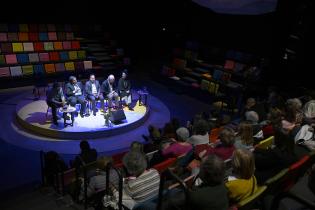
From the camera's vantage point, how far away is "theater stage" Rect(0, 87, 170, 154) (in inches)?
256

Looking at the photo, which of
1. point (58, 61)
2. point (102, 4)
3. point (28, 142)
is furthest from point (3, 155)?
point (102, 4)

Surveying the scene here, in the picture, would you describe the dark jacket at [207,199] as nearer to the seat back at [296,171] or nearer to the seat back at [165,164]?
the seat back at [296,171]

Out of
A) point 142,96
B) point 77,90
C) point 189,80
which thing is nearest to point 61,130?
point 77,90

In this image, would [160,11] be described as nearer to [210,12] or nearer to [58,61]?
[210,12]

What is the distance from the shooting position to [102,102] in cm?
779

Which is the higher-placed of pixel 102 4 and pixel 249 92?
pixel 102 4

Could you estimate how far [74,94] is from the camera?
7391 millimetres

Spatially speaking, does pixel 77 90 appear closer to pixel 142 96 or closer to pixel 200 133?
pixel 142 96

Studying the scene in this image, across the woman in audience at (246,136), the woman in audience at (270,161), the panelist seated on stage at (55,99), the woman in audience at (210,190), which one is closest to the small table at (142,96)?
the panelist seated on stage at (55,99)

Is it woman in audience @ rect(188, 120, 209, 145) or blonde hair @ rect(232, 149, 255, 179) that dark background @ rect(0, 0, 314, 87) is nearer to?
woman in audience @ rect(188, 120, 209, 145)

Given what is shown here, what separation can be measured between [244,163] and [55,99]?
5.26m

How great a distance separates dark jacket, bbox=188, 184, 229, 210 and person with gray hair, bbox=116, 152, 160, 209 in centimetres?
68

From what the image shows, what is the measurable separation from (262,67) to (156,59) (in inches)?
206

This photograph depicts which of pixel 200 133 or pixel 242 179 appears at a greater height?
pixel 242 179
